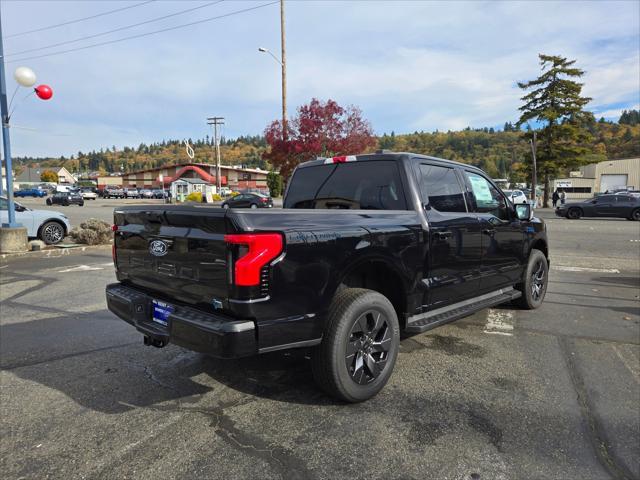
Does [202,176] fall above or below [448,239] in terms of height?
above

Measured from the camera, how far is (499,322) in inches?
208

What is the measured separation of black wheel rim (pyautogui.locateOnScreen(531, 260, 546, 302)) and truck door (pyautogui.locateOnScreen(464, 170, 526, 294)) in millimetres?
578

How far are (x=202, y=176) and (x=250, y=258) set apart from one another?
→ 8770cm

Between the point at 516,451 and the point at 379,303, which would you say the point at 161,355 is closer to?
the point at 379,303

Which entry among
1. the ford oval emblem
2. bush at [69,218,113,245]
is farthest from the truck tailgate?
bush at [69,218,113,245]

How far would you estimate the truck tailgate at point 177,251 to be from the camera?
106 inches

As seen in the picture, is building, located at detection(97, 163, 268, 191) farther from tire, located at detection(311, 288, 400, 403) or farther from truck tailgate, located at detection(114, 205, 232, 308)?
tire, located at detection(311, 288, 400, 403)

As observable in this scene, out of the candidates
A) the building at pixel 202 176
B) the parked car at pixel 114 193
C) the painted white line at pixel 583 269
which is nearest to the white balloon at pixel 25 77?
the painted white line at pixel 583 269

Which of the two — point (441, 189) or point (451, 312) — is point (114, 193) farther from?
point (451, 312)

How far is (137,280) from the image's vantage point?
138 inches

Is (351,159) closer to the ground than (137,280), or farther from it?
farther from it

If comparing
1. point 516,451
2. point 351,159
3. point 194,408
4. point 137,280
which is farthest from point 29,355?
point 516,451

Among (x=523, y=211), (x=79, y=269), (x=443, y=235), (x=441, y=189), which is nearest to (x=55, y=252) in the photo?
(x=79, y=269)

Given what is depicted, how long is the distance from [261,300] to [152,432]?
45.6 inches
